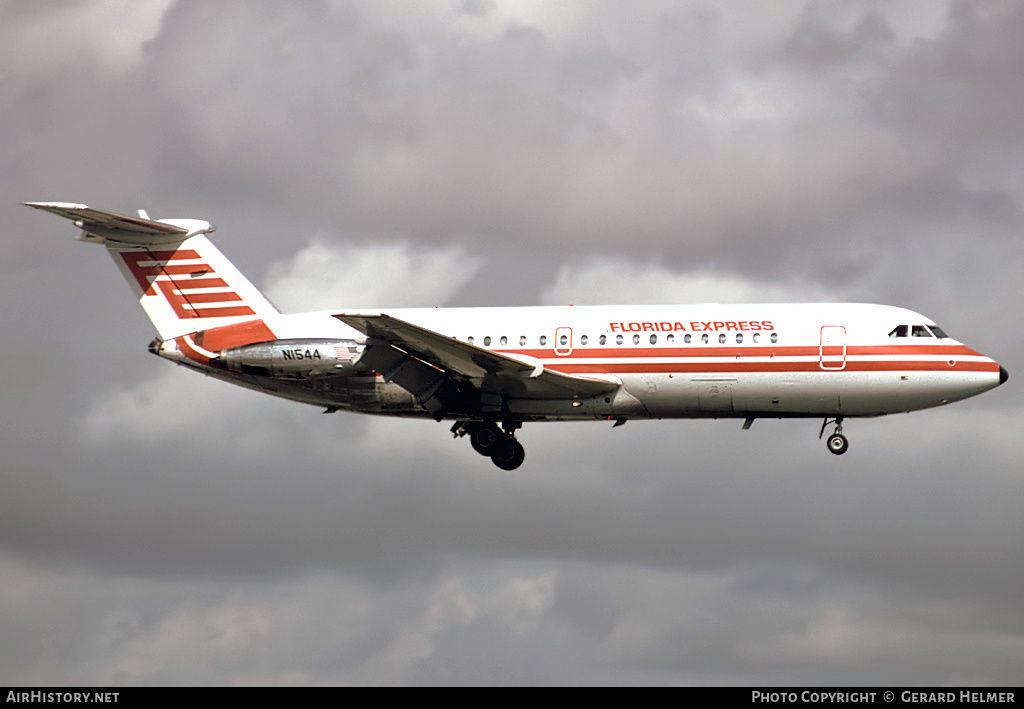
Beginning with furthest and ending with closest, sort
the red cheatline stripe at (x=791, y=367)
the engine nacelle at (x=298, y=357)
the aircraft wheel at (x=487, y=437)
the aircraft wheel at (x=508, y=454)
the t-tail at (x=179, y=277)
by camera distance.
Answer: the t-tail at (x=179, y=277)
the aircraft wheel at (x=508, y=454)
the aircraft wheel at (x=487, y=437)
the engine nacelle at (x=298, y=357)
the red cheatline stripe at (x=791, y=367)

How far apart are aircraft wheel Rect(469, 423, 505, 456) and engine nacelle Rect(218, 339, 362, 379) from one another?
4583 millimetres

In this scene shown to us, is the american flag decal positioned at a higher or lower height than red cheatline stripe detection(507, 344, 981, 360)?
higher

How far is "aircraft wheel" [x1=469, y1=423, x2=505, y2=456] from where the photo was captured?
142 ft

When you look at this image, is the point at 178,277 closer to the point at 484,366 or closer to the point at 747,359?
the point at 484,366

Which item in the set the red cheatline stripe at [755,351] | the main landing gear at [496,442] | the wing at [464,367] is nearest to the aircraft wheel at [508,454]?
the main landing gear at [496,442]

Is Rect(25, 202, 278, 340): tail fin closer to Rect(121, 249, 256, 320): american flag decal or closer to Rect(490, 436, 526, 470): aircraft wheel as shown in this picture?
Rect(121, 249, 256, 320): american flag decal

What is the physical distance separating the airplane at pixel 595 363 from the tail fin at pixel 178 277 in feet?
3.24

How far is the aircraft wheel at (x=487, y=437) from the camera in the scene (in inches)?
1708

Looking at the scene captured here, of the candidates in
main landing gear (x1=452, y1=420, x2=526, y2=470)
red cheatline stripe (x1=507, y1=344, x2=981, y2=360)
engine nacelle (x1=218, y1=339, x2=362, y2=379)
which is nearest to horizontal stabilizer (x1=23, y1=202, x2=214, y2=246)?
engine nacelle (x1=218, y1=339, x2=362, y2=379)

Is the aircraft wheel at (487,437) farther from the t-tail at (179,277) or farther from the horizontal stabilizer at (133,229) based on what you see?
the horizontal stabilizer at (133,229)

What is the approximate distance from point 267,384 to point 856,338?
703 inches

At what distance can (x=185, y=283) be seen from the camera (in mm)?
45812

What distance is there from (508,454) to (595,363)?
15.0ft

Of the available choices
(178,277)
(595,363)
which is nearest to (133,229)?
(178,277)
